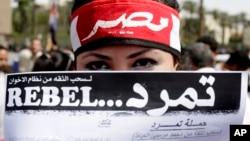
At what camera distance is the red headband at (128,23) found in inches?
57.6

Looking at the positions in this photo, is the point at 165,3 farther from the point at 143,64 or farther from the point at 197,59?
the point at 197,59

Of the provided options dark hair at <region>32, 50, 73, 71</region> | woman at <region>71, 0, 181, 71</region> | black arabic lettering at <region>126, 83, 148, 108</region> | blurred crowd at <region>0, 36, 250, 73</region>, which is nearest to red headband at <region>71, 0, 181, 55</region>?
woman at <region>71, 0, 181, 71</region>

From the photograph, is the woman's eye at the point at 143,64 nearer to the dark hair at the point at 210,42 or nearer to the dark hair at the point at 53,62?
the dark hair at the point at 53,62

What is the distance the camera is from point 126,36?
1452mm

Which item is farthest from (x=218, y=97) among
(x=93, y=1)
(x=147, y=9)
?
(x=93, y=1)

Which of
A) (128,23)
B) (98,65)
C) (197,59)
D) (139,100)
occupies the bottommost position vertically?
(139,100)

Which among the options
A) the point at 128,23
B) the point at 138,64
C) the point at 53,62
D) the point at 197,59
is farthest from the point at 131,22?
the point at 53,62

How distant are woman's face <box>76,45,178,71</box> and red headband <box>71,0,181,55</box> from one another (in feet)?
0.07

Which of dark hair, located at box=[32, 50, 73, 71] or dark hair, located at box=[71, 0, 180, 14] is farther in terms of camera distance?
dark hair, located at box=[32, 50, 73, 71]

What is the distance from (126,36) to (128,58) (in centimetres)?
6

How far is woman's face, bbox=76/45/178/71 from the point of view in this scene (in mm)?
1457

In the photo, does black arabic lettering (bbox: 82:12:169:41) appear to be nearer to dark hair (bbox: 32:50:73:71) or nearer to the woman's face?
the woman's face

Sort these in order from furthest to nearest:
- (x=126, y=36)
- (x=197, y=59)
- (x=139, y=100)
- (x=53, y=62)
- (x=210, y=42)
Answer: (x=210, y=42), (x=53, y=62), (x=197, y=59), (x=126, y=36), (x=139, y=100)

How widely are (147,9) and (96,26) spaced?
14 cm
